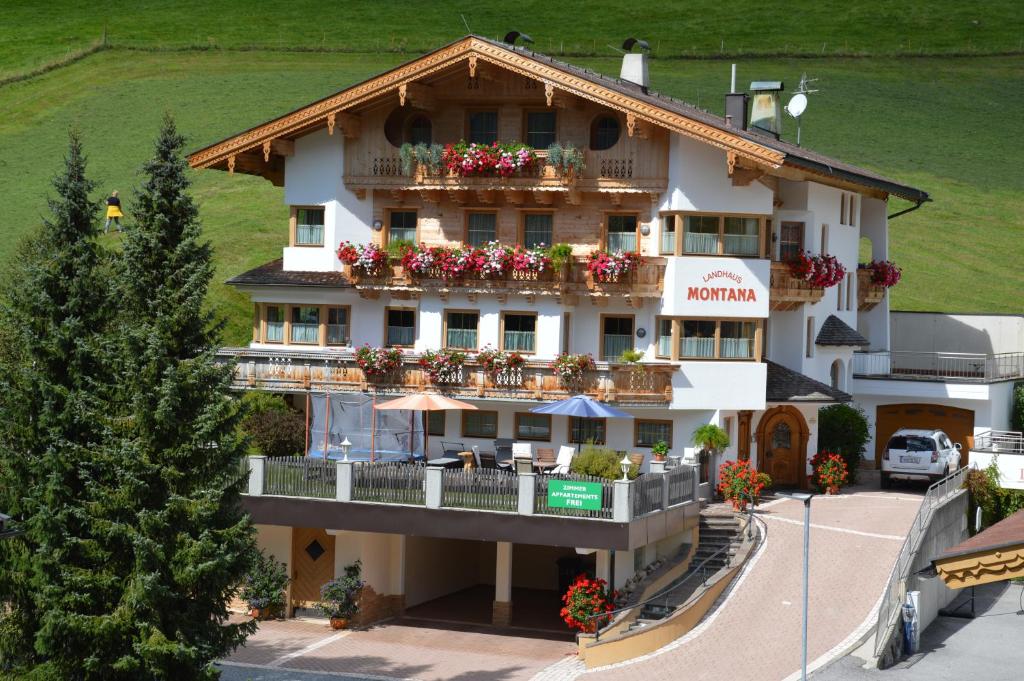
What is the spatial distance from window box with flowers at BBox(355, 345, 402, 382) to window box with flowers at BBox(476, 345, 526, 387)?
239 centimetres

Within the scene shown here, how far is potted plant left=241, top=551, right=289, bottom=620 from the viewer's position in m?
35.2

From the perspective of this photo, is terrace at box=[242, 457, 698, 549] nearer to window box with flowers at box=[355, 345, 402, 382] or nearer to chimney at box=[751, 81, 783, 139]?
window box with flowers at box=[355, 345, 402, 382]

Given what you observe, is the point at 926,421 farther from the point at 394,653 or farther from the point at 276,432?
the point at 394,653

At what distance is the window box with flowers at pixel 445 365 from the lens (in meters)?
40.4

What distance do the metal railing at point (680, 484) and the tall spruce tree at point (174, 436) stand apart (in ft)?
37.8

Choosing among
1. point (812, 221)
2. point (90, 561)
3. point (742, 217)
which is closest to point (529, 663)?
point (90, 561)

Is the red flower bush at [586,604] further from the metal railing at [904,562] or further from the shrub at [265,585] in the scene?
the shrub at [265,585]

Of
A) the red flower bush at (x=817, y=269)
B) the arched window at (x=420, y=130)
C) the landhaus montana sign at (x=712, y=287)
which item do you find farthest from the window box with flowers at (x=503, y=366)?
the red flower bush at (x=817, y=269)

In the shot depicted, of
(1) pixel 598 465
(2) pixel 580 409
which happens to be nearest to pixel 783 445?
(2) pixel 580 409

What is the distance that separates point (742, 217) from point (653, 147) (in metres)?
2.99

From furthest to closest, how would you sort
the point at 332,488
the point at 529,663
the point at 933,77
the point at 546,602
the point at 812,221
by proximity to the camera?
1. the point at 933,77
2. the point at 812,221
3. the point at 546,602
4. the point at 332,488
5. the point at 529,663

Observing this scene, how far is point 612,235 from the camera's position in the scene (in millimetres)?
41531

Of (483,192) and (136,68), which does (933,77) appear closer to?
(136,68)

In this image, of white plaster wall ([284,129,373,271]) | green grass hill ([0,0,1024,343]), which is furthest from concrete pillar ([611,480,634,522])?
green grass hill ([0,0,1024,343])
